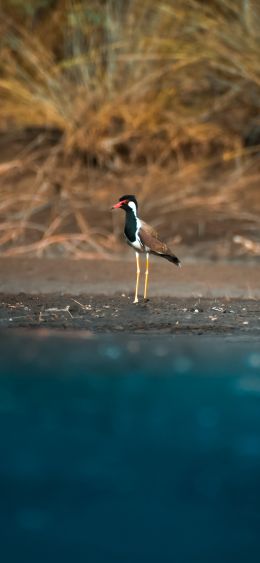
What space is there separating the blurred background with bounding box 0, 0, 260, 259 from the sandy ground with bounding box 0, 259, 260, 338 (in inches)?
41.0

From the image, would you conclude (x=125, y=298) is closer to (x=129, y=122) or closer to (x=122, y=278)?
(x=122, y=278)

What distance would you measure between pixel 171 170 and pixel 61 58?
1.77m

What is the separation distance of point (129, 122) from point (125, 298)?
4.15 m

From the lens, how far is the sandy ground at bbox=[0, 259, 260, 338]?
605cm

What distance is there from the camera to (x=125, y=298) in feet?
23.0

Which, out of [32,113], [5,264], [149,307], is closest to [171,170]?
[32,113]

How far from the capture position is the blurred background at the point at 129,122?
978 cm

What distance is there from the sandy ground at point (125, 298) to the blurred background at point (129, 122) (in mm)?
1042

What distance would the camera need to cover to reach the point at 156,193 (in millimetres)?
10555


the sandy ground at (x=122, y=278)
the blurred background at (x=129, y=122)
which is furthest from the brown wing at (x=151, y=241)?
the blurred background at (x=129, y=122)

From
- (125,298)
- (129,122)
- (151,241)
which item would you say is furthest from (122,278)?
(129,122)

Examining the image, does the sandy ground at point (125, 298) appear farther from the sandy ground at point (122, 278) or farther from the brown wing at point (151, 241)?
the brown wing at point (151, 241)

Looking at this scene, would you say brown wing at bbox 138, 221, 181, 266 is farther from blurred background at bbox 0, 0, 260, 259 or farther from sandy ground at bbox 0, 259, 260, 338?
blurred background at bbox 0, 0, 260, 259

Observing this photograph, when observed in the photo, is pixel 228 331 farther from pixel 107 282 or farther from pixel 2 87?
pixel 2 87
